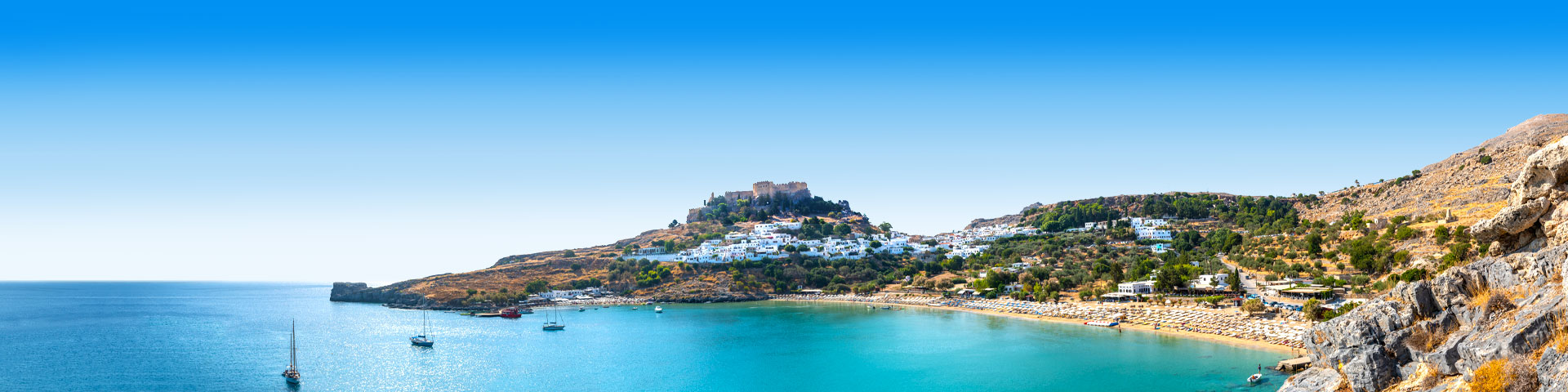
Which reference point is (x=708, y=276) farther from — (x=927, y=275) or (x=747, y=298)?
(x=927, y=275)

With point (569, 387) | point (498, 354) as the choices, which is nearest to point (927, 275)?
point (498, 354)

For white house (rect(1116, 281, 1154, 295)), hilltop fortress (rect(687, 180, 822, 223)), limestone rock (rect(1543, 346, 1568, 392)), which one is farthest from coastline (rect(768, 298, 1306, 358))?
hilltop fortress (rect(687, 180, 822, 223))

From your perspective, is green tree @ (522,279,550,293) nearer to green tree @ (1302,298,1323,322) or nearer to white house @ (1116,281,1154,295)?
white house @ (1116,281,1154,295)

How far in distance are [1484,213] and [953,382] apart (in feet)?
158

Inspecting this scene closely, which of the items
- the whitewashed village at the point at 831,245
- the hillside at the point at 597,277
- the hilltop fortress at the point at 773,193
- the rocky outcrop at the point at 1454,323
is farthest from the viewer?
the hilltop fortress at the point at 773,193

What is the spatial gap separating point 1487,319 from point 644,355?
39414mm

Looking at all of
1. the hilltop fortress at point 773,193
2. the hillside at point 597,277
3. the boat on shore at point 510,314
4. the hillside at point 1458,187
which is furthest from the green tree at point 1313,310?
the hilltop fortress at point 773,193

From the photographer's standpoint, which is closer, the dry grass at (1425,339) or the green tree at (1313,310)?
the dry grass at (1425,339)

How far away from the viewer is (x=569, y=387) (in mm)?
37625

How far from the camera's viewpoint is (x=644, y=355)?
47.2 metres

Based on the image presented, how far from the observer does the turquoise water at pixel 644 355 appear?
3725 centimetres

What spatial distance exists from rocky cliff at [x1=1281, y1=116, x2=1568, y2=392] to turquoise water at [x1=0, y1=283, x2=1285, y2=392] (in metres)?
17.8

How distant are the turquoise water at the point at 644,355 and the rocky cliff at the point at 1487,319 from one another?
17825mm

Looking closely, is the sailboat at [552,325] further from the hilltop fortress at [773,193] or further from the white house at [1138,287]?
the hilltop fortress at [773,193]
